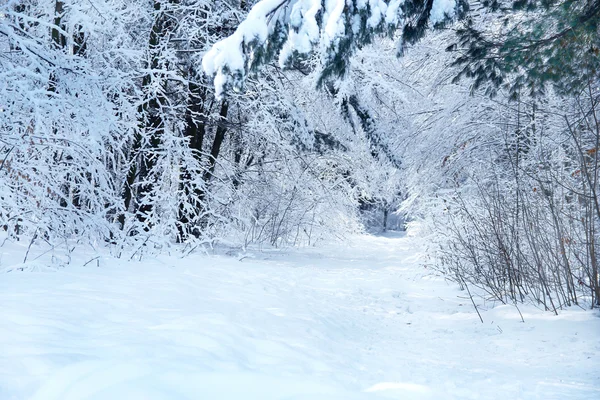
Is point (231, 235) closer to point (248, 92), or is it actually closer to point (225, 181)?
point (225, 181)

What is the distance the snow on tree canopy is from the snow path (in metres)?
1.81

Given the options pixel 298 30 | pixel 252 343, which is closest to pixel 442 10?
pixel 298 30

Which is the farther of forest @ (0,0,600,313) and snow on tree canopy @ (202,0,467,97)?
forest @ (0,0,600,313)

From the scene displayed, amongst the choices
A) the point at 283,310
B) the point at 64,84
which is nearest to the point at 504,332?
the point at 283,310

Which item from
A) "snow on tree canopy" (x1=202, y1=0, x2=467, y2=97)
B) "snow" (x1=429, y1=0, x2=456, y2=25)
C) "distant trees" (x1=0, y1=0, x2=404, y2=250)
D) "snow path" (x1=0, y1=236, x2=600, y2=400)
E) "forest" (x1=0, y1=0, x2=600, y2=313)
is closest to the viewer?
"snow path" (x1=0, y1=236, x2=600, y2=400)

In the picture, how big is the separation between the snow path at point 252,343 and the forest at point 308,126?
849mm

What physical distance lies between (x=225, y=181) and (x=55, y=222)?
16.5 ft

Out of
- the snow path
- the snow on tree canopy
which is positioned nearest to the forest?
the snow on tree canopy

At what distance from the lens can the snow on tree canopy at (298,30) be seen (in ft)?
11.9

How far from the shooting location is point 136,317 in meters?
3.31

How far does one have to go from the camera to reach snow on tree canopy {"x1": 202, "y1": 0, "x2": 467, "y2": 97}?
11.9ft

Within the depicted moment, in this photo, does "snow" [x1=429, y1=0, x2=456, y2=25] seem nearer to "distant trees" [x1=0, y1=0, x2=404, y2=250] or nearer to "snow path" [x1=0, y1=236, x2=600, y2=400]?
"distant trees" [x1=0, y1=0, x2=404, y2=250]

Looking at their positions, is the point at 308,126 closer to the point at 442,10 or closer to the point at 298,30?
the point at 442,10

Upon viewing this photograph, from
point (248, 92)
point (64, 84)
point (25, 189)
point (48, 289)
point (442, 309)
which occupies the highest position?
point (248, 92)
